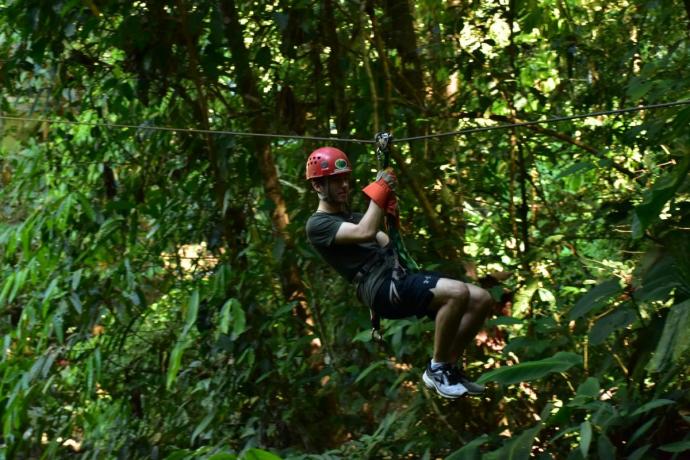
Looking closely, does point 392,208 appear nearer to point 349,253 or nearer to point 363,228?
point 363,228

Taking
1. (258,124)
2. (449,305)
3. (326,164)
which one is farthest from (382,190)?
(258,124)

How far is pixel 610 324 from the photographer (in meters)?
4.01

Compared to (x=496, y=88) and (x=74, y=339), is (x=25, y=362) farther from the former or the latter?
(x=496, y=88)

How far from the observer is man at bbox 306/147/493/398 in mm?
3619

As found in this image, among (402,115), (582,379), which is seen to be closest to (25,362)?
(402,115)

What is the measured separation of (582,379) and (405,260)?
1.82 meters

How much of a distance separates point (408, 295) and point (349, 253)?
1.17ft

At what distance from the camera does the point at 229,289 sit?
522cm

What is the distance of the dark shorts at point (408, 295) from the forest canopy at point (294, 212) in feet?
2.68

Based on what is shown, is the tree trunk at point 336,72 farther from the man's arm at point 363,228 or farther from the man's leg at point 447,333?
the man's leg at point 447,333

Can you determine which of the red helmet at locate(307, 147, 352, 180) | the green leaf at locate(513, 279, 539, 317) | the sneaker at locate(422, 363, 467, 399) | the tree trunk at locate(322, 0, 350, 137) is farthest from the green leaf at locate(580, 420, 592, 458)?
the tree trunk at locate(322, 0, 350, 137)

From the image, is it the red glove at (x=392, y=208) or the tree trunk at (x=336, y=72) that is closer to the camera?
the red glove at (x=392, y=208)

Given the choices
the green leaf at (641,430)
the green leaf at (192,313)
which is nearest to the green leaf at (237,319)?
the green leaf at (192,313)

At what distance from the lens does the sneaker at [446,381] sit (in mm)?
3742
